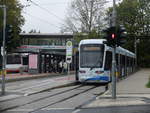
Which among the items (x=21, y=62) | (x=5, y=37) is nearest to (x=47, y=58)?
(x=21, y=62)

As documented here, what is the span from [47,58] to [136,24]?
45.0 m

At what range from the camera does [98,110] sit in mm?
14898

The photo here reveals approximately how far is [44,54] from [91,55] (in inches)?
785

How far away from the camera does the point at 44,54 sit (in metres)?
50.0

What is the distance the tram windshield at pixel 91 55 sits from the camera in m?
30.6

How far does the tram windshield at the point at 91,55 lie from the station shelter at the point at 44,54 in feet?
52.0

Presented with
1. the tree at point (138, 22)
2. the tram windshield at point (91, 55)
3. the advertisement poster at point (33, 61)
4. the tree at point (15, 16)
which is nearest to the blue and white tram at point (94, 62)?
the tram windshield at point (91, 55)

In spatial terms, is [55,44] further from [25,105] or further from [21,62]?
[25,105]

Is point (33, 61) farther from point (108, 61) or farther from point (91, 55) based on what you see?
point (108, 61)

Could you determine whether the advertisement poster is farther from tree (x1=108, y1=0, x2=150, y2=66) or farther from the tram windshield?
tree (x1=108, y1=0, x2=150, y2=66)

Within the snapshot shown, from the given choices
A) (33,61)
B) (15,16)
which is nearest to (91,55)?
(33,61)

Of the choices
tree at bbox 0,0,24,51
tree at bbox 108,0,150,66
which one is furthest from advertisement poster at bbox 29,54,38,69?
tree at bbox 108,0,150,66

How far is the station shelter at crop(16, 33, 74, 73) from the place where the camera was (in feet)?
156

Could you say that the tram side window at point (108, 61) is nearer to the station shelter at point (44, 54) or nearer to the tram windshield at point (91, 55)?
the tram windshield at point (91, 55)
